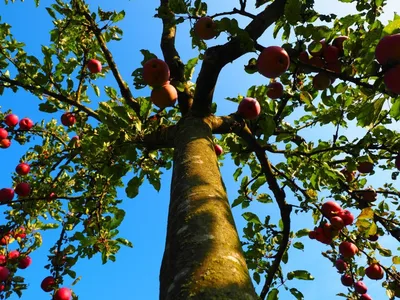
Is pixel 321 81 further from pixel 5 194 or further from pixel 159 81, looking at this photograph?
pixel 5 194

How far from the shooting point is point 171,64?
356 centimetres

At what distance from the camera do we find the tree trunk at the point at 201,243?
116cm

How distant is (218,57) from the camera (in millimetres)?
2961

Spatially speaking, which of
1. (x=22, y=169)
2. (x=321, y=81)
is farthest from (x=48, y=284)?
(x=321, y=81)

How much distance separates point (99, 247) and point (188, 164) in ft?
7.82

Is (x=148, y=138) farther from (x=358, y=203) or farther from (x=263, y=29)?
(x=358, y=203)

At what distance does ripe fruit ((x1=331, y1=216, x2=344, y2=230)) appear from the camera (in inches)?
151

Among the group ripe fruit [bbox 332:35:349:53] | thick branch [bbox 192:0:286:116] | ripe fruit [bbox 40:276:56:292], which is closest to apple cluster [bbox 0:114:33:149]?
ripe fruit [bbox 40:276:56:292]

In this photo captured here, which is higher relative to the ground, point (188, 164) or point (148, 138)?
point (148, 138)

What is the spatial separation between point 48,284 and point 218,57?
3387 mm

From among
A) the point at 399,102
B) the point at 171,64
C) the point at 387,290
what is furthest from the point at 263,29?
the point at 387,290

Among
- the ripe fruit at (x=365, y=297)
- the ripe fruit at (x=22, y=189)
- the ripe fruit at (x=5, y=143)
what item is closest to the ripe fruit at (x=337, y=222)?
the ripe fruit at (x=365, y=297)

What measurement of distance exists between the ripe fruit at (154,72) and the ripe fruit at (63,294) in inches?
117

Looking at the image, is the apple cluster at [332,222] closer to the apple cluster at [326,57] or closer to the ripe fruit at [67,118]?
the apple cluster at [326,57]
